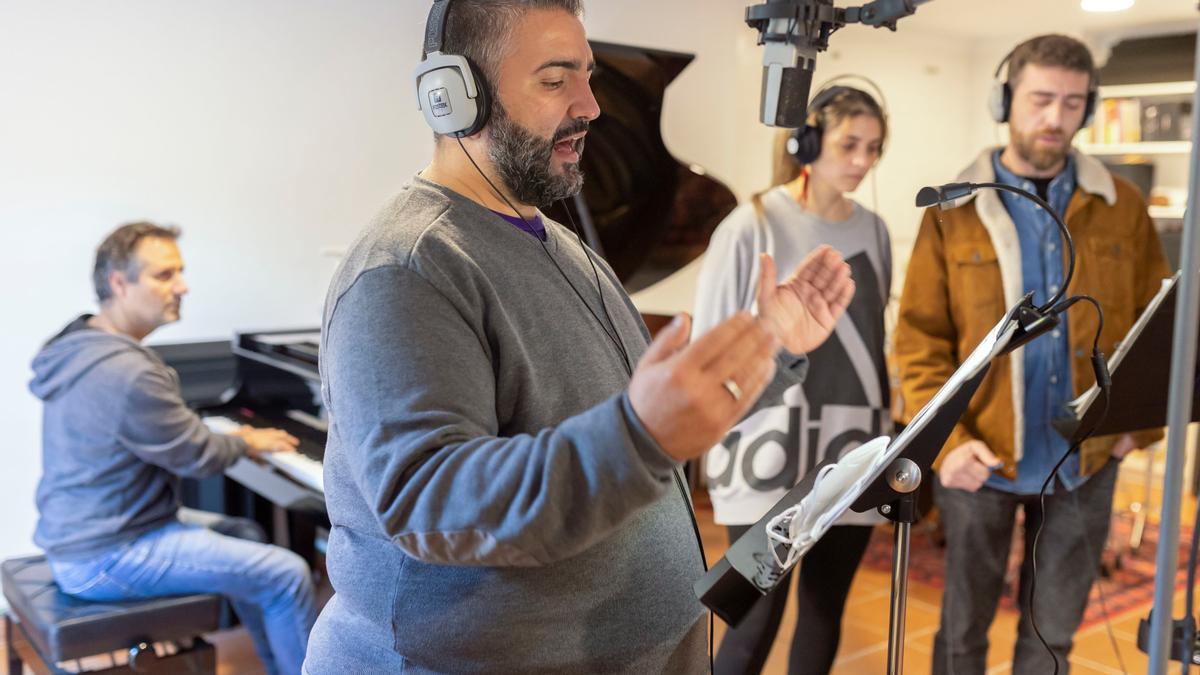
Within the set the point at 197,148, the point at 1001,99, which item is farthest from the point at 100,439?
the point at 1001,99

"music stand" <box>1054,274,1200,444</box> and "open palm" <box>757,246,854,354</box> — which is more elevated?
"open palm" <box>757,246,854,354</box>

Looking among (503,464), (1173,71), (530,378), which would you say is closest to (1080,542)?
(530,378)

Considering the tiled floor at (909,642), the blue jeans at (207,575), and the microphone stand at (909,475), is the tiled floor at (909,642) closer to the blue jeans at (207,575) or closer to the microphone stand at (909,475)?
the blue jeans at (207,575)

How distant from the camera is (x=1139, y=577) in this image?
13.2 ft

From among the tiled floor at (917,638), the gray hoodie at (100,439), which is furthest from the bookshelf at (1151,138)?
the gray hoodie at (100,439)

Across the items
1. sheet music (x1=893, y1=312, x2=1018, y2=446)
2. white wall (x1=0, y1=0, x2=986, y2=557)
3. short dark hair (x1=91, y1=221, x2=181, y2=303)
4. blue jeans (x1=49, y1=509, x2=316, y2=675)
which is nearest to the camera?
sheet music (x1=893, y1=312, x2=1018, y2=446)

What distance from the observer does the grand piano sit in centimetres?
330

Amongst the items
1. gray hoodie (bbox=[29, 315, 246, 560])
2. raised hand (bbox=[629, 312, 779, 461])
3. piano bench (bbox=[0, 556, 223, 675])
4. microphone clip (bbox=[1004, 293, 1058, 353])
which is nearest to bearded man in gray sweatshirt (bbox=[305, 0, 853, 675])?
raised hand (bbox=[629, 312, 779, 461])

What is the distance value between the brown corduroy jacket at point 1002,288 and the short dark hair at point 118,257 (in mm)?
1879

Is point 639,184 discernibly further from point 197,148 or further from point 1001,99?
point 1001,99

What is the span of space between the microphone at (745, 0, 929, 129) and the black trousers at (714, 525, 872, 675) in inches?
48.9

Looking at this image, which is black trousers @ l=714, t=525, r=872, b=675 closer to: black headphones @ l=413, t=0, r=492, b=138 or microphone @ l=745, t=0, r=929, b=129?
microphone @ l=745, t=0, r=929, b=129

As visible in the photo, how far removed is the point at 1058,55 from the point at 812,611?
1.25m

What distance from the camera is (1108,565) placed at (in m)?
4.04
